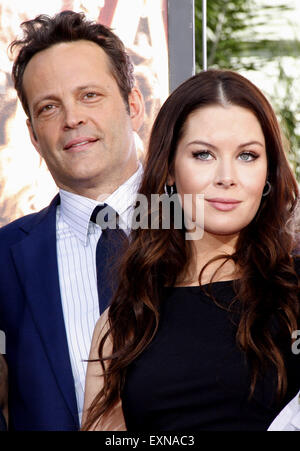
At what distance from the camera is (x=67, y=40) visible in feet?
7.63

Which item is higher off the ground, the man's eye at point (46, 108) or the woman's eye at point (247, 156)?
the man's eye at point (46, 108)

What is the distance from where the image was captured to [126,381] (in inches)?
67.7

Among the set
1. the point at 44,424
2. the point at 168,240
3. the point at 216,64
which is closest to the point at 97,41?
Answer: the point at 168,240

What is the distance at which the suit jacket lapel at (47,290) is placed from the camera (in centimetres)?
201

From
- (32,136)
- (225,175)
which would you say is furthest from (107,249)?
(225,175)

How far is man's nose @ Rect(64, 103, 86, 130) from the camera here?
2.26 meters

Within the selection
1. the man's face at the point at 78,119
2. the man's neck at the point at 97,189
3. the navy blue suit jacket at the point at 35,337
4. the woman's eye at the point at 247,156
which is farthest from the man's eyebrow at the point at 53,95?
the woman's eye at the point at 247,156

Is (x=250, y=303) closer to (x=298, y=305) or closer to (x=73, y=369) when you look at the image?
(x=298, y=305)

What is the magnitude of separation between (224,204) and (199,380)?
397 mm

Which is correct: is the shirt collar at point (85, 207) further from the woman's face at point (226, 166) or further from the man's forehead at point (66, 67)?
the woman's face at point (226, 166)

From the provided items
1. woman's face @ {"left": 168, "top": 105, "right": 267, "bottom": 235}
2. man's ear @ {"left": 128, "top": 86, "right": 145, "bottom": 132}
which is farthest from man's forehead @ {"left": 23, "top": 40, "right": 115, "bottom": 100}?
woman's face @ {"left": 168, "top": 105, "right": 267, "bottom": 235}

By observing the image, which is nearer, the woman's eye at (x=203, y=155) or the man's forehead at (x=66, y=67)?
the woman's eye at (x=203, y=155)

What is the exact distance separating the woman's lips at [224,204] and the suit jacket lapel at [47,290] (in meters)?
0.59

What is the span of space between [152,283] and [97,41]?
0.89 meters
